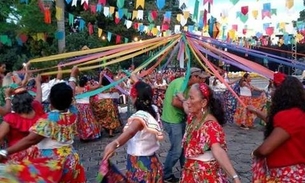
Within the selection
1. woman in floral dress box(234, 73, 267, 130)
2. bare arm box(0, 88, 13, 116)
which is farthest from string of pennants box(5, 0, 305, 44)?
bare arm box(0, 88, 13, 116)

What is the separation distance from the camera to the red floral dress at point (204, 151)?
3553mm

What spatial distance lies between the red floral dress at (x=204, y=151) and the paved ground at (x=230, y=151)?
3059mm

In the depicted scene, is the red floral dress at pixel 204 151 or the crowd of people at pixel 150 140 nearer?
the crowd of people at pixel 150 140

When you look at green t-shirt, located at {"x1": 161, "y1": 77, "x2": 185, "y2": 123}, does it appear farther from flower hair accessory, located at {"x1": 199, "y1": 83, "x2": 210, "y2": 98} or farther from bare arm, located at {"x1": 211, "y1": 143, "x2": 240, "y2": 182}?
bare arm, located at {"x1": 211, "y1": 143, "x2": 240, "y2": 182}

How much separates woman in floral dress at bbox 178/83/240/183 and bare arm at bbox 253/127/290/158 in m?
0.32

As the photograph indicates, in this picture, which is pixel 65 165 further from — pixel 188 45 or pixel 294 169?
pixel 188 45

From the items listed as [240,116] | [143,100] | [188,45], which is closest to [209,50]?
[188,45]

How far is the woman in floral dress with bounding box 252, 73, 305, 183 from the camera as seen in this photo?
344 cm

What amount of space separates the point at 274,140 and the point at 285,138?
9 cm

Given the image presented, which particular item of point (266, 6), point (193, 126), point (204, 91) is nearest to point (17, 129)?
point (193, 126)

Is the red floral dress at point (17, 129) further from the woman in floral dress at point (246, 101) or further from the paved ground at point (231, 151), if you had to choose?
the woman in floral dress at point (246, 101)

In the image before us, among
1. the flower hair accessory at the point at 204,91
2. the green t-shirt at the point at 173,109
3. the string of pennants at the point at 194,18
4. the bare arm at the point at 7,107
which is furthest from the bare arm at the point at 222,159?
the string of pennants at the point at 194,18

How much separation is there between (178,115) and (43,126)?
8.57 ft

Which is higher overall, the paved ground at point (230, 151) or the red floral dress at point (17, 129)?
the red floral dress at point (17, 129)
